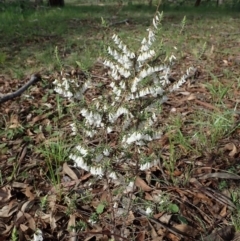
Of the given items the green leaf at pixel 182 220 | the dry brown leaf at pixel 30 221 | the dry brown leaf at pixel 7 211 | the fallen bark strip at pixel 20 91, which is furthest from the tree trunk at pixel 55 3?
the green leaf at pixel 182 220

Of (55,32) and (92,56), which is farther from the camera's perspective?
(55,32)

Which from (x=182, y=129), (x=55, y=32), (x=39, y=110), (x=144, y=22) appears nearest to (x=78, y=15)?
(x=144, y=22)

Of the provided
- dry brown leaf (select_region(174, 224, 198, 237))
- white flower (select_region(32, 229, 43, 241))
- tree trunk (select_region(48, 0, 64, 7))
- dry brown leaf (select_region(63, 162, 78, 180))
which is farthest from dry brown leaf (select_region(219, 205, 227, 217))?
tree trunk (select_region(48, 0, 64, 7))

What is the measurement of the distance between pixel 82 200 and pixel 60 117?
122cm

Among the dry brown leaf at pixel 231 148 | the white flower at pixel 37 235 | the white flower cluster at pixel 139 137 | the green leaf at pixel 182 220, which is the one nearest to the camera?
the white flower cluster at pixel 139 137

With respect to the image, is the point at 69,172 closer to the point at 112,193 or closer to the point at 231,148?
the point at 112,193

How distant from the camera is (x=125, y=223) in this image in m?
2.16

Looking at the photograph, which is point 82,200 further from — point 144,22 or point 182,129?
point 144,22

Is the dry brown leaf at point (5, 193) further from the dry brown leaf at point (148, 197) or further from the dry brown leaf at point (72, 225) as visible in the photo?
the dry brown leaf at point (148, 197)

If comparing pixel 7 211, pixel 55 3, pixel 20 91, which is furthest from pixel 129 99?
pixel 55 3

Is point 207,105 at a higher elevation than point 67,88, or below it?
below

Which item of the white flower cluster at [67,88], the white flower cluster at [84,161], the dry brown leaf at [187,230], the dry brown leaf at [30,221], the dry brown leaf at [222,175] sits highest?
the white flower cluster at [67,88]

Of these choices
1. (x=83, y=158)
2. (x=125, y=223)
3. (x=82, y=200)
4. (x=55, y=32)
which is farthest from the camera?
(x=55, y=32)

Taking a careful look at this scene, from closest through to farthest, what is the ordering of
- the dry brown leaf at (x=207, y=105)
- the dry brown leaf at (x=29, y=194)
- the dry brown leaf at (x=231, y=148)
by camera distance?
the dry brown leaf at (x=29, y=194)
the dry brown leaf at (x=231, y=148)
the dry brown leaf at (x=207, y=105)
